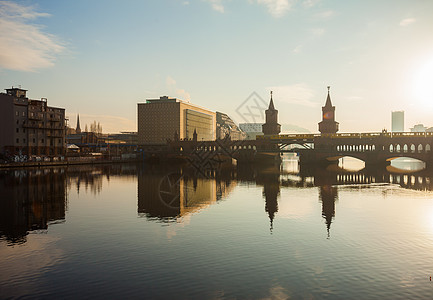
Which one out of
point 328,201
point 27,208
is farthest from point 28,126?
point 328,201

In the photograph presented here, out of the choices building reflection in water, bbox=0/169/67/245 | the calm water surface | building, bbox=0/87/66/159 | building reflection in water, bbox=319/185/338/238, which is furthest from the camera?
building, bbox=0/87/66/159

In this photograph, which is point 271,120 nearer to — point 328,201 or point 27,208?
point 328,201

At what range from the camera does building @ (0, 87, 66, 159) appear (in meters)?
112

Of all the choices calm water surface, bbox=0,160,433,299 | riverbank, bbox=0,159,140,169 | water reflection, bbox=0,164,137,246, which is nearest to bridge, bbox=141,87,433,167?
riverbank, bbox=0,159,140,169

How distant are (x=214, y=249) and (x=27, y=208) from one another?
26.2 metres

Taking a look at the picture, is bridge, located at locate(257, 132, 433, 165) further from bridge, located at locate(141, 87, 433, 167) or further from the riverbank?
the riverbank

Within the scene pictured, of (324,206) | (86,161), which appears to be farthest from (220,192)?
(86,161)

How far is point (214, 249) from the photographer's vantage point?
23266 mm

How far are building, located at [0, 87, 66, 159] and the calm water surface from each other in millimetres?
81559

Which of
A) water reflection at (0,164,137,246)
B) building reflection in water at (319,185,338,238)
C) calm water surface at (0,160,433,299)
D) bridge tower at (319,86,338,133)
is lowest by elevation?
building reflection in water at (319,185,338,238)

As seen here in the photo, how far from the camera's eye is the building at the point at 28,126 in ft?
366

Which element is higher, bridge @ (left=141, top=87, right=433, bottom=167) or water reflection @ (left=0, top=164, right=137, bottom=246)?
bridge @ (left=141, top=87, right=433, bottom=167)

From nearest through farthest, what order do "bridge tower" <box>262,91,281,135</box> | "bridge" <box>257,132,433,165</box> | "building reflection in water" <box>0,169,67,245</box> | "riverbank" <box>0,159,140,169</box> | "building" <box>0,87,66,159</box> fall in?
"building reflection in water" <box>0,169,67,245</box>, "riverbank" <box>0,159,140,169</box>, "building" <box>0,87,66,159</box>, "bridge" <box>257,132,433,165</box>, "bridge tower" <box>262,91,281,135</box>

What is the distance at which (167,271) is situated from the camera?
62.4 feet
